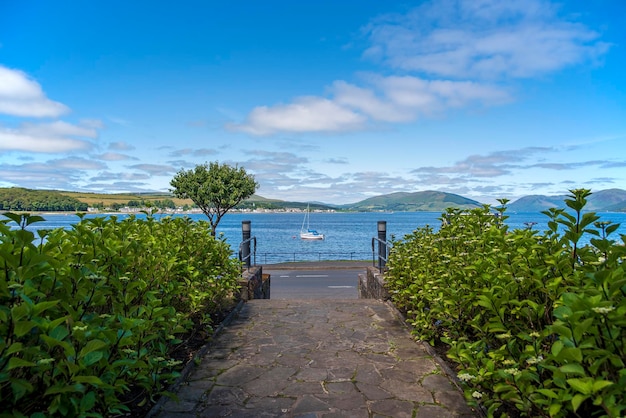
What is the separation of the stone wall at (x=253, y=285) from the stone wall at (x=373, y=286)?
2.50 meters

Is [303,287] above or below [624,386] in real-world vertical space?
below

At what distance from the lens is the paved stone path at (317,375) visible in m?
3.20

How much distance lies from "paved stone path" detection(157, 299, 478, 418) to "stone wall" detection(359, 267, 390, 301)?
58.8 inches

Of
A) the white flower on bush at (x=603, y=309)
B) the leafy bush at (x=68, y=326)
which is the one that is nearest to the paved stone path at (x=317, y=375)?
the leafy bush at (x=68, y=326)

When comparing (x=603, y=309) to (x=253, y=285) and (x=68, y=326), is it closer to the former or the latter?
(x=68, y=326)

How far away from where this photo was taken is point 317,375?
3.91m

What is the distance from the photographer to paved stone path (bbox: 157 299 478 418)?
3197 millimetres

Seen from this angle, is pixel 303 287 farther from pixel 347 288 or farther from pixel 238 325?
pixel 238 325

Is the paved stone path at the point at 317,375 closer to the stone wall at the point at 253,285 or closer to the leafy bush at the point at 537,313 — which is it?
the leafy bush at the point at 537,313

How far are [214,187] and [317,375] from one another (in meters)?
17.6

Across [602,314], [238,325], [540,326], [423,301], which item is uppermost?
[602,314]

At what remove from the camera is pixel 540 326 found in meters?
2.75

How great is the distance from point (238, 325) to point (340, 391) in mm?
2620

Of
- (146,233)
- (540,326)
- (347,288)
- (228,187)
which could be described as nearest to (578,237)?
(540,326)
